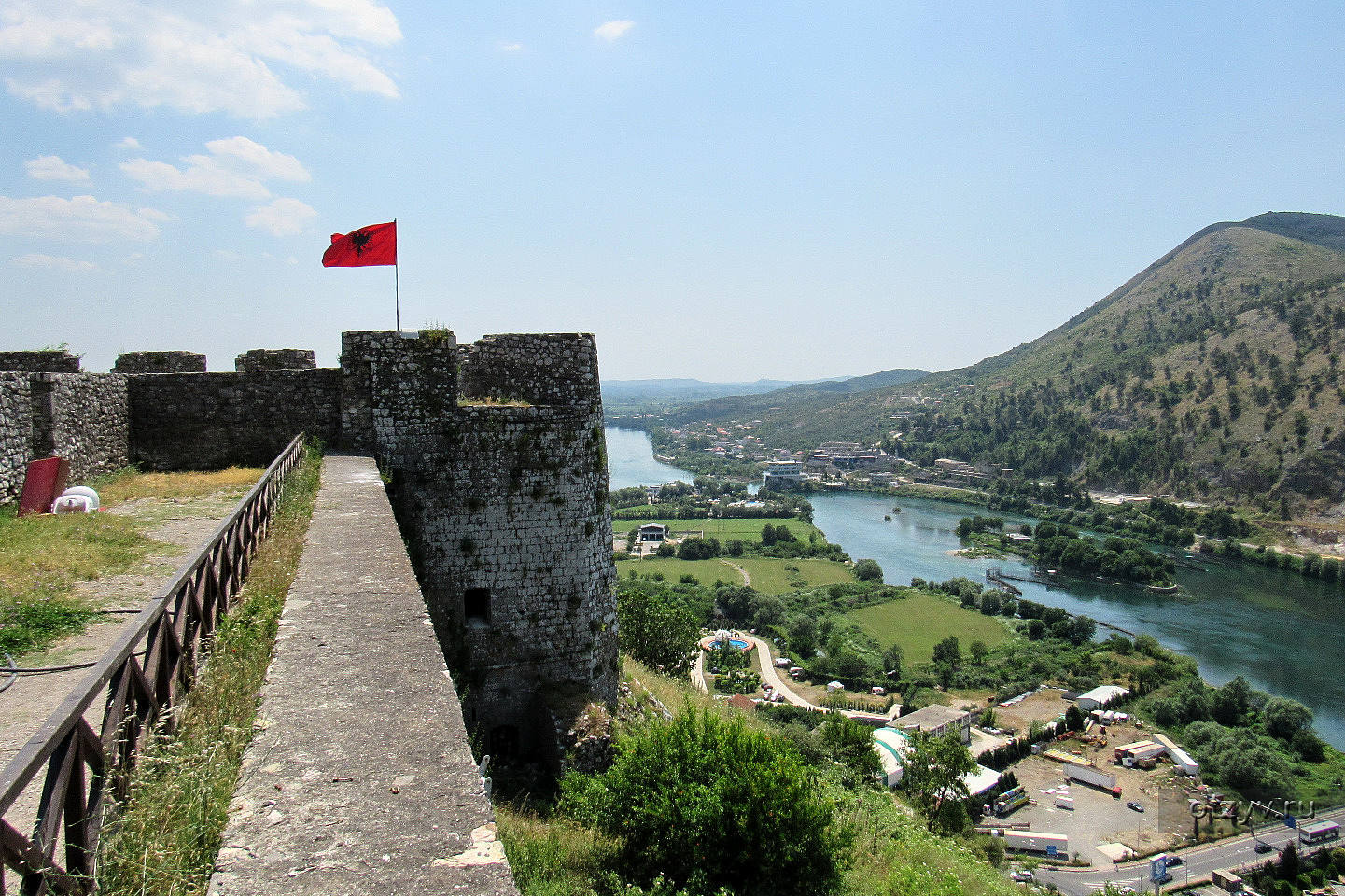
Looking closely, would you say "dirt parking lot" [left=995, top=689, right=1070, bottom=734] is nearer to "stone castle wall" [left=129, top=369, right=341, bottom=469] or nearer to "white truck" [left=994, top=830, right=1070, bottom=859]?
"white truck" [left=994, top=830, right=1070, bottom=859]

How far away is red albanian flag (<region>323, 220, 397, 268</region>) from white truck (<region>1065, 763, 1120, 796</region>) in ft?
156

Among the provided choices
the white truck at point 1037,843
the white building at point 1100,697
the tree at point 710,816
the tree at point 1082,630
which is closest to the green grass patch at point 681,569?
the tree at point 1082,630

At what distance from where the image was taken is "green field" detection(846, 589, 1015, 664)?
64.3 m

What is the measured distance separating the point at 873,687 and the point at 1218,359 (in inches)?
4299

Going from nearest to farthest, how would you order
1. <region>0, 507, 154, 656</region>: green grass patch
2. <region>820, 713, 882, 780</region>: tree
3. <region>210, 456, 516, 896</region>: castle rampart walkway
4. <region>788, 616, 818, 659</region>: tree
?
<region>210, 456, 516, 896</region>: castle rampart walkway, <region>0, 507, 154, 656</region>: green grass patch, <region>820, 713, 882, 780</region>: tree, <region>788, 616, 818, 659</region>: tree

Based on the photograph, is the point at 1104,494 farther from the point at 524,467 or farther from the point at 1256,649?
the point at 524,467

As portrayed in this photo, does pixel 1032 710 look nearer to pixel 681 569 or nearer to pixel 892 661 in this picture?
pixel 892 661

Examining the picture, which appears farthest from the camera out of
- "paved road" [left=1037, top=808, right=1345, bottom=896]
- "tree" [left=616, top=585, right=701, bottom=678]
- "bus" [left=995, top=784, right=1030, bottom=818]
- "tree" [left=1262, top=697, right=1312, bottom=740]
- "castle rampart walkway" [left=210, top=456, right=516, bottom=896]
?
"tree" [left=1262, top=697, right=1312, bottom=740]

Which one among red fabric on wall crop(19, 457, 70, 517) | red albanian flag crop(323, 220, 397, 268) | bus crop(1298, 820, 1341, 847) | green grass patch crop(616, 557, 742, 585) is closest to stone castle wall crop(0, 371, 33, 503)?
red fabric on wall crop(19, 457, 70, 517)

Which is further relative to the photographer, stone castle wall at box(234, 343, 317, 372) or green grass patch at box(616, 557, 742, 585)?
green grass patch at box(616, 557, 742, 585)

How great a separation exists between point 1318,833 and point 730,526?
254 feet

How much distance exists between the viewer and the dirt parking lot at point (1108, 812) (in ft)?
125

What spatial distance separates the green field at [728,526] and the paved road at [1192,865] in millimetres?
61929

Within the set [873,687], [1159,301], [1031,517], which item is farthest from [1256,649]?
[1159,301]
